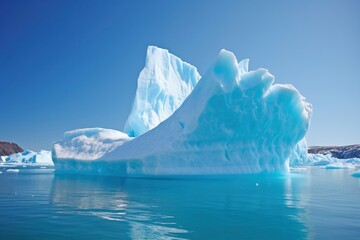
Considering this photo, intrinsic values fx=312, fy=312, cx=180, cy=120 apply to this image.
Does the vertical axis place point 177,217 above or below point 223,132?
below

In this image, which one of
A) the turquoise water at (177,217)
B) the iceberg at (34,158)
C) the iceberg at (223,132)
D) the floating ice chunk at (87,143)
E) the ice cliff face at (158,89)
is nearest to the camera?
the turquoise water at (177,217)

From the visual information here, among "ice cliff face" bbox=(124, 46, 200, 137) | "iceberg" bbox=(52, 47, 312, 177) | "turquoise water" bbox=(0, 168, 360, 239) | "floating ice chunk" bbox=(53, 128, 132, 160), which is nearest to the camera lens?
"turquoise water" bbox=(0, 168, 360, 239)

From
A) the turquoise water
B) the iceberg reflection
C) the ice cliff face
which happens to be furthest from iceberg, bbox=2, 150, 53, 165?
the iceberg reflection

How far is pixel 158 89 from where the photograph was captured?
94.6ft

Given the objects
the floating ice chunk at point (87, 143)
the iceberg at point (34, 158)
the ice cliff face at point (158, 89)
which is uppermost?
the ice cliff face at point (158, 89)

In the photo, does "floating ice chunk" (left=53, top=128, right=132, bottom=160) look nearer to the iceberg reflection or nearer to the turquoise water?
the iceberg reflection

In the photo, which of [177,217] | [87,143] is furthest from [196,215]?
[87,143]

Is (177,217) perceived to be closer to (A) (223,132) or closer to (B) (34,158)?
(A) (223,132)

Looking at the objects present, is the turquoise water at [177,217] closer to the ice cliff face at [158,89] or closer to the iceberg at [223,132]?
the iceberg at [223,132]

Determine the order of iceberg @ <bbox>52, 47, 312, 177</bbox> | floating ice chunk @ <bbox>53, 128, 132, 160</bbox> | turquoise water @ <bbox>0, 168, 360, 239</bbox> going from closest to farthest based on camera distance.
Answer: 1. turquoise water @ <bbox>0, 168, 360, 239</bbox>
2. iceberg @ <bbox>52, 47, 312, 177</bbox>
3. floating ice chunk @ <bbox>53, 128, 132, 160</bbox>

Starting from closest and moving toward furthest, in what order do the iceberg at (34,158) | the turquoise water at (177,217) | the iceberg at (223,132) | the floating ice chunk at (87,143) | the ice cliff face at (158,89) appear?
the turquoise water at (177,217), the iceberg at (223,132), the floating ice chunk at (87,143), the ice cliff face at (158,89), the iceberg at (34,158)

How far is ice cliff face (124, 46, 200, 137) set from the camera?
27.8 meters

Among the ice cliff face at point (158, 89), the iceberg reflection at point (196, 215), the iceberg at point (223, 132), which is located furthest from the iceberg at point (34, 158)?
the iceberg reflection at point (196, 215)

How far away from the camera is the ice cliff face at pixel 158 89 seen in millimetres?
27814
